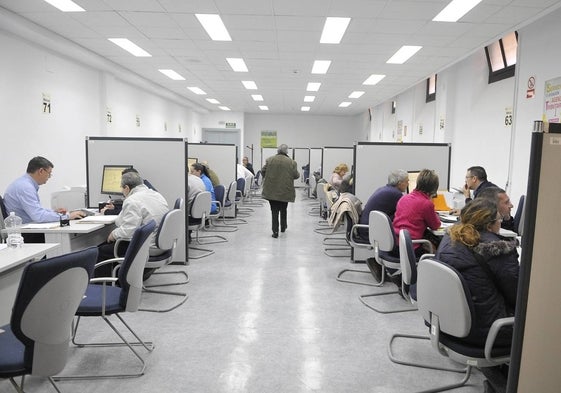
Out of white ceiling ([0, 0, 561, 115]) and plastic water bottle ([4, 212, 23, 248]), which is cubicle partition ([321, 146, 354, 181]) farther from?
plastic water bottle ([4, 212, 23, 248])

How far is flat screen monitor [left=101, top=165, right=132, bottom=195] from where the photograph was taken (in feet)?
13.9

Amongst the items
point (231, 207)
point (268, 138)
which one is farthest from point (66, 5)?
point (268, 138)

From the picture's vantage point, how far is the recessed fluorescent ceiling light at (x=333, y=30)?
4.87 metres

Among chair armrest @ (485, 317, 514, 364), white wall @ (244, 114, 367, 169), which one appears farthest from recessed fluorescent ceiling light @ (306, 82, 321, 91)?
chair armrest @ (485, 317, 514, 364)

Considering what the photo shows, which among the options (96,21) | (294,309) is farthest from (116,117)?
(294,309)

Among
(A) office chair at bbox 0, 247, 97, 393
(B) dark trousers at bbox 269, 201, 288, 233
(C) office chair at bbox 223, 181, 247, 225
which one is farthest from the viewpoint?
(C) office chair at bbox 223, 181, 247, 225

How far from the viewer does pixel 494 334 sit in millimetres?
1734

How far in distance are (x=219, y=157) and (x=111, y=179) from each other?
2965 millimetres

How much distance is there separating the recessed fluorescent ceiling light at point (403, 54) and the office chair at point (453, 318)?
4811 mm

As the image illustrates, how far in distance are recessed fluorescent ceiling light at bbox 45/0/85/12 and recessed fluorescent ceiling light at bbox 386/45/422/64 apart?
13.7 ft

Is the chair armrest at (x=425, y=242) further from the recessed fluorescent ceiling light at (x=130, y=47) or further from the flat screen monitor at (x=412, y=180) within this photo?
the recessed fluorescent ceiling light at (x=130, y=47)

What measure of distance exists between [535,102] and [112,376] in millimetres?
5292

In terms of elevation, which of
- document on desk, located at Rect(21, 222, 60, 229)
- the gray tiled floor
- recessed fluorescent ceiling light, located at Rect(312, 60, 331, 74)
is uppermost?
recessed fluorescent ceiling light, located at Rect(312, 60, 331, 74)

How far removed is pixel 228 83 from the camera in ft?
30.2
